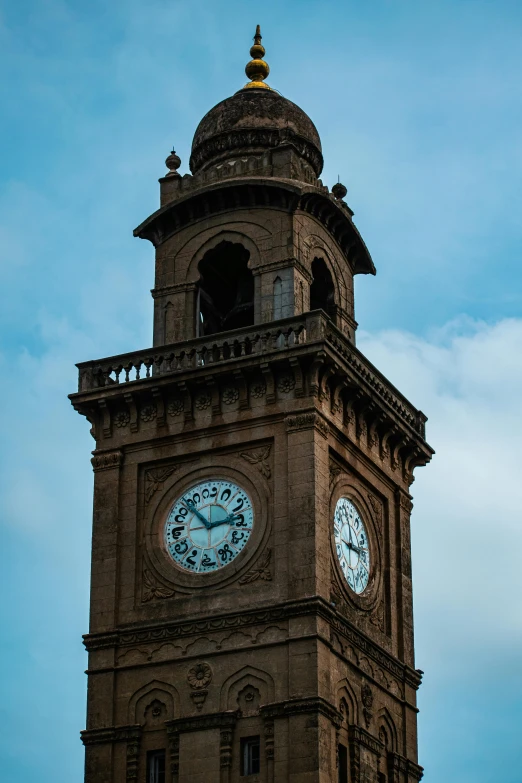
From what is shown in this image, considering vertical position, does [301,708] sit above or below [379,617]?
below

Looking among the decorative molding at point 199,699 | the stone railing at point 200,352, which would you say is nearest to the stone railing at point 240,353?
the stone railing at point 200,352

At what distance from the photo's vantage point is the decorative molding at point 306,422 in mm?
56562

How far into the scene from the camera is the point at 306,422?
186 ft

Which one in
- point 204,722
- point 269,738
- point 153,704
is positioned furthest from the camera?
point 153,704

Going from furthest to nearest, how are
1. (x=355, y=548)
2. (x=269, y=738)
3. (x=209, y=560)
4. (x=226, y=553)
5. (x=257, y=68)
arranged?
(x=257, y=68), (x=355, y=548), (x=209, y=560), (x=226, y=553), (x=269, y=738)

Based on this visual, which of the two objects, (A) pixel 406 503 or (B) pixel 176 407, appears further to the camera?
(A) pixel 406 503

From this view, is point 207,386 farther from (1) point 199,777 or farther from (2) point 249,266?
(1) point 199,777

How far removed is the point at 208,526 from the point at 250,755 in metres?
6.08

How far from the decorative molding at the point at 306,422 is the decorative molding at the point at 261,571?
3.06m

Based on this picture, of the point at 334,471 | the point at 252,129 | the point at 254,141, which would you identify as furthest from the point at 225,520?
the point at 252,129

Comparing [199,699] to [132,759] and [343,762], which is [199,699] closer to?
[132,759]

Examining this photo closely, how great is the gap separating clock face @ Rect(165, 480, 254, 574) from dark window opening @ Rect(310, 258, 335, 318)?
23.3 feet

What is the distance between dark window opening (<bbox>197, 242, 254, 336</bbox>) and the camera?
62094 mm

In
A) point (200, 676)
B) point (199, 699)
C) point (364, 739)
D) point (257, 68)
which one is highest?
point (257, 68)
